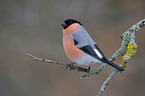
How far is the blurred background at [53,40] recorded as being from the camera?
4.44 metres

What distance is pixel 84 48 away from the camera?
6.84 feet

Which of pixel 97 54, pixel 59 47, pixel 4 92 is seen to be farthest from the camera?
pixel 4 92

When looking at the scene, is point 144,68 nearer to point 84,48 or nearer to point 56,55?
point 56,55

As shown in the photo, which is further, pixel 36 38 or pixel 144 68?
pixel 36 38

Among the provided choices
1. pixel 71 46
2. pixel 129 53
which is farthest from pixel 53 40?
pixel 129 53

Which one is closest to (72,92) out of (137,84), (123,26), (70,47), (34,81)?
(34,81)

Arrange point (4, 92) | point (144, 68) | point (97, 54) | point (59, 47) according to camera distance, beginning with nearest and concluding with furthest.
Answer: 1. point (97, 54)
2. point (144, 68)
3. point (59, 47)
4. point (4, 92)

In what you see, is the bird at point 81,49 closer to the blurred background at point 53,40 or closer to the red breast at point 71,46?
the red breast at point 71,46

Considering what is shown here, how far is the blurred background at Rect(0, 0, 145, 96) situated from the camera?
4441 millimetres

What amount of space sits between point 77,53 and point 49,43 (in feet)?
8.58

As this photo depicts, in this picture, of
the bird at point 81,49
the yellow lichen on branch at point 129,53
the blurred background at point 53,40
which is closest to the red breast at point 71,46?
the bird at point 81,49

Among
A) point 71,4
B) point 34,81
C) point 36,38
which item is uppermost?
point 71,4

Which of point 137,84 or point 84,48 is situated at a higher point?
point 84,48

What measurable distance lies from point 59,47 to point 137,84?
161 centimetres
